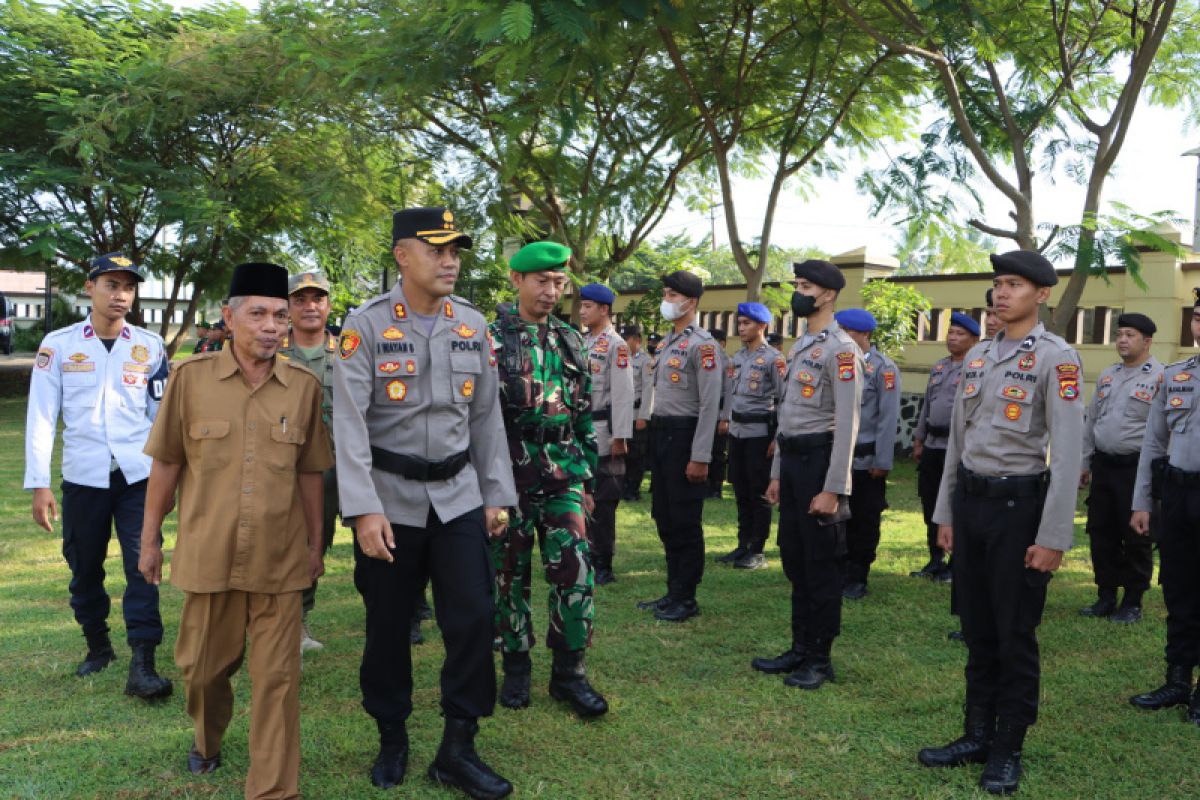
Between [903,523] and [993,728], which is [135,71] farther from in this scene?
[993,728]

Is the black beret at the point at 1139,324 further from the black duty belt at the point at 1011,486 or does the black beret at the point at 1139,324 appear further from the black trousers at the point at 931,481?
the black duty belt at the point at 1011,486

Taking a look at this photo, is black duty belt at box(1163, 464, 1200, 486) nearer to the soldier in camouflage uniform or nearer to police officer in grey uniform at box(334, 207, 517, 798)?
the soldier in camouflage uniform

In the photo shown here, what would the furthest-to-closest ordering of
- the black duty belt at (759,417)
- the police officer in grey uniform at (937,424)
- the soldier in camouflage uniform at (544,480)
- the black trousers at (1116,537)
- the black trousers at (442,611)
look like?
the black duty belt at (759,417), the police officer in grey uniform at (937,424), the black trousers at (1116,537), the soldier in camouflage uniform at (544,480), the black trousers at (442,611)

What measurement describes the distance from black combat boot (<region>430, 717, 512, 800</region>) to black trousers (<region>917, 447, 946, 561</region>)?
483 cm

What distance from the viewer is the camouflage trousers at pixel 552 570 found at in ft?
14.1

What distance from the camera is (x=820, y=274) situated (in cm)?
467

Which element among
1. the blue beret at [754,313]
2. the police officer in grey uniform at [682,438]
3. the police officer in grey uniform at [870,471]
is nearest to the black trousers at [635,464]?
the blue beret at [754,313]

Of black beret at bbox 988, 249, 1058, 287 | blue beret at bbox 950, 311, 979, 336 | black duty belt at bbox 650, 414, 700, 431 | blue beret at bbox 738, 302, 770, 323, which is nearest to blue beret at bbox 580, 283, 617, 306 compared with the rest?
black duty belt at bbox 650, 414, 700, 431

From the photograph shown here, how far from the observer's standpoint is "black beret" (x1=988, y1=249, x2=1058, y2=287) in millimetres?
3561

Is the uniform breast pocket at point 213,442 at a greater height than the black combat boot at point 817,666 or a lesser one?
greater

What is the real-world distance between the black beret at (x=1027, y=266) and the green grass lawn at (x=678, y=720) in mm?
1973

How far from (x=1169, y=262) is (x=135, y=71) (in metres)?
16.0

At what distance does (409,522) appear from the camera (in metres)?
3.31

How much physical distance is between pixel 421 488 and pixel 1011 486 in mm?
2261
